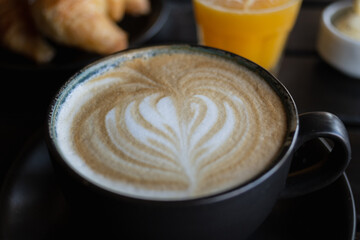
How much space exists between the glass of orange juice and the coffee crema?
1.46 feet

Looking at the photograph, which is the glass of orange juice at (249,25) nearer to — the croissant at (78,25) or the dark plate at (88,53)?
the dark plate at (88,53)

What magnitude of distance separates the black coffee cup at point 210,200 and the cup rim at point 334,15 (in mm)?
662

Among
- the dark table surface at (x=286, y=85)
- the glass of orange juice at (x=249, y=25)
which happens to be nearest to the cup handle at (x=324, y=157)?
the dark table surface at (x=286, y=85)

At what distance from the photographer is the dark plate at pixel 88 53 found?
1.39m

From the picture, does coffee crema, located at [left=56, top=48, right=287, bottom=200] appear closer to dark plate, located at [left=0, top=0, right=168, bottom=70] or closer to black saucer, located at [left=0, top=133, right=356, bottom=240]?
black saucer, located at [left=0, top=133, right=356, bottom=240]

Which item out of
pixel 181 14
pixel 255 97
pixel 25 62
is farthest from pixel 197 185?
pixel 181 14

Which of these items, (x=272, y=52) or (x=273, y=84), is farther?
(x=272, y=52)

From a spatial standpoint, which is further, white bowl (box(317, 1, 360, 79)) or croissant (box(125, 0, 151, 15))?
croissant (box(125, 0, 151, 15))

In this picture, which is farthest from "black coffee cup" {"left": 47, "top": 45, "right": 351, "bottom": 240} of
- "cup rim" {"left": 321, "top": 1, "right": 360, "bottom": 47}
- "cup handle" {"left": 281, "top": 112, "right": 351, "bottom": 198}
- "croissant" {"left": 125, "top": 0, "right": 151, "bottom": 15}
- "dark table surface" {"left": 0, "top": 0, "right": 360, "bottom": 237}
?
"croissant" {"left": 125, "top": 0, "right": 151, "bottom": 15}

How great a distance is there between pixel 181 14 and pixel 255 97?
38.5 inches

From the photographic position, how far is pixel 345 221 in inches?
31.6

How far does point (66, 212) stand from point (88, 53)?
31.8 inches

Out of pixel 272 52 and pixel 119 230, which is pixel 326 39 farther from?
pixel 119 230

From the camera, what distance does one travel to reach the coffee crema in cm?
71
